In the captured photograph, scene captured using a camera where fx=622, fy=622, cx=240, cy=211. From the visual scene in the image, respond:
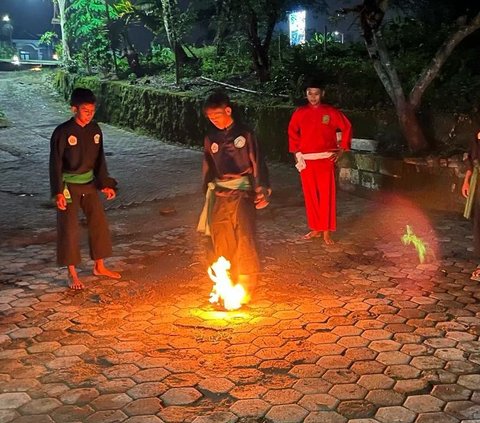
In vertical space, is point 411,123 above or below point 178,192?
above

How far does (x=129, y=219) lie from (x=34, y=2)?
5209 cm

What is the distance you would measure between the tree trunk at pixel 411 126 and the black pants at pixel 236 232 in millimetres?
4343

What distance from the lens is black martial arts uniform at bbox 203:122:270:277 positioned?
18.3ft

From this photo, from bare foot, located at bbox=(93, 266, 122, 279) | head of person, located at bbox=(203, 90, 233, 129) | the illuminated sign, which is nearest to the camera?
head of person, located at bbox=(203, 90, 233, 129)

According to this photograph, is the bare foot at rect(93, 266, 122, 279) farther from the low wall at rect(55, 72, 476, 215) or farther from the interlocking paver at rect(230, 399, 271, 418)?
the interlocking paver at rect(230, 399, 271, 418)

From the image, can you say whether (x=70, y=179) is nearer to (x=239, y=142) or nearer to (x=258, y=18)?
(x=239, y=142)

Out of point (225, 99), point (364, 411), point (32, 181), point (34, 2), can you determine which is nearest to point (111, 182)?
point (225, 99)

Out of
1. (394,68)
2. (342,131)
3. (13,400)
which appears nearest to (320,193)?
(342,131)

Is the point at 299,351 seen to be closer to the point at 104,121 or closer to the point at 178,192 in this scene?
the point at 178,192

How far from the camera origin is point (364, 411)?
3.72 m

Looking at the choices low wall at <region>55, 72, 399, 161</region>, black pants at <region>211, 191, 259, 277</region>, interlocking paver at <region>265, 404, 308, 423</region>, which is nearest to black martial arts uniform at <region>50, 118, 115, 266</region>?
black pants at <region>211, 191, 259, 277</region>

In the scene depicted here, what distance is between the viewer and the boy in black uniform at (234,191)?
556 centimetres

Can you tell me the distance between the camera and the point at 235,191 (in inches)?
222

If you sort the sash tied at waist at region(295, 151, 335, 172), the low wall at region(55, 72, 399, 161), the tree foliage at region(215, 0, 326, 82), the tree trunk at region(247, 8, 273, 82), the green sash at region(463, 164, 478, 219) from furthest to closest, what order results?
the tree trunk at region(247, 8, 273, 82), the tree foliage at region(215, 0, 326, 82), the low wall at region(55, 72, 399, 161), the sash tied at waist at region(295, 151, 335, 172), the green sash at region(463, 164, 478, 219)
